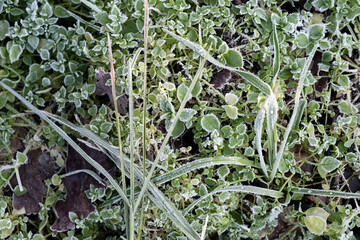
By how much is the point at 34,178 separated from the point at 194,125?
0.63m

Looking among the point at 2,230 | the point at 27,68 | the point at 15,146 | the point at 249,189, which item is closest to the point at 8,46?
the point at 27,68

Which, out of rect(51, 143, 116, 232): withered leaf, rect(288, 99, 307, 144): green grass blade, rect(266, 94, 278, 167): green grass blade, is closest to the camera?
rect(266, 94, 278, 167): green grass blade

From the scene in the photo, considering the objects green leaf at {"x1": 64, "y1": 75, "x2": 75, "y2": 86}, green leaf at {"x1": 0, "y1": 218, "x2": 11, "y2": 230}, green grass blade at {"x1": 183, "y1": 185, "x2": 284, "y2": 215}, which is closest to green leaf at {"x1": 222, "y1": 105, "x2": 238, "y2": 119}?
green grass blade at {"x1": 183, "y1": 185, "x2": 284, "y2": 215}

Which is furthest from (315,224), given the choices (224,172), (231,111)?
(231,111)

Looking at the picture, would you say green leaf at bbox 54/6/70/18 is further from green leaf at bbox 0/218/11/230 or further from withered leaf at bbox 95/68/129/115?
green leaf at bbox 0/218/11/230

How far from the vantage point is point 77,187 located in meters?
1.34

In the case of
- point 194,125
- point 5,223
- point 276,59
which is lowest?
point 5,223

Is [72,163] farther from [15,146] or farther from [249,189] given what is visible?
[249,189]

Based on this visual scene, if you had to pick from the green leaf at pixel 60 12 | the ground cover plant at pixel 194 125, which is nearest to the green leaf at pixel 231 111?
the ground cover plant at pixel 194 125

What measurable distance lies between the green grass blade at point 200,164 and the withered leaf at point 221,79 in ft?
0.79

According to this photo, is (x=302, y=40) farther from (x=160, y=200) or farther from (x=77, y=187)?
(x=77, y=187)

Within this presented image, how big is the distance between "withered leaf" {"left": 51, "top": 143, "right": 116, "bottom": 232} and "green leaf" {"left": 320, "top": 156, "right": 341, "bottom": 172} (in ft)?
2.27

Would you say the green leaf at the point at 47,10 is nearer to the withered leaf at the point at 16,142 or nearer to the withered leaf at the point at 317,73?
the withered leaf at the point at 16,142

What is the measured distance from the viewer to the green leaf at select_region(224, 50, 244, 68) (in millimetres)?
1188
